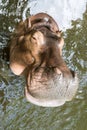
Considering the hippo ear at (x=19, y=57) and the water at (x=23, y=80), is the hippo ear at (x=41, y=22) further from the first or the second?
the water at (x=23, y=80)

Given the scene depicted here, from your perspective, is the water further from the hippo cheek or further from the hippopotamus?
the hippo cheek

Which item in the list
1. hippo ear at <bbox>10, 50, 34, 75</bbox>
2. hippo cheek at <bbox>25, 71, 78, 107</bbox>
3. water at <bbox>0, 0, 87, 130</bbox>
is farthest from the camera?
water at <bbox>0, 0, 87, 130</bbox>

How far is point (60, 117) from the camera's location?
2.35 m

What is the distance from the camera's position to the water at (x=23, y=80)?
221cm

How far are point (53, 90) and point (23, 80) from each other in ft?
2.12

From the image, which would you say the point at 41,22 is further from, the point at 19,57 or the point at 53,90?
the point at 53,90

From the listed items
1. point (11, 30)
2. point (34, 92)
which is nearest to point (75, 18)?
point (11, 30)

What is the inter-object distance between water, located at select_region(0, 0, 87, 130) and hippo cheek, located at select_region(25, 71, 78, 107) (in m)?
0.52

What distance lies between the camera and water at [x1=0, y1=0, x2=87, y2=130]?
2206mm

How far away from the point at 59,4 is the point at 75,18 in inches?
6.7

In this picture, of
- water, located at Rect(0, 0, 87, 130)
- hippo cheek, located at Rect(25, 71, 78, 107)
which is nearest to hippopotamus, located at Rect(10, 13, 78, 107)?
hippo cheek, located at Rect(25, 71, 78, 107)

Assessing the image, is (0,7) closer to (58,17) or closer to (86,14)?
(58,17)

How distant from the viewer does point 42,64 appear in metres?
1.66

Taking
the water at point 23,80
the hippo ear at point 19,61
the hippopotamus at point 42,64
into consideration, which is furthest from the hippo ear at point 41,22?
the water at point 23,80
